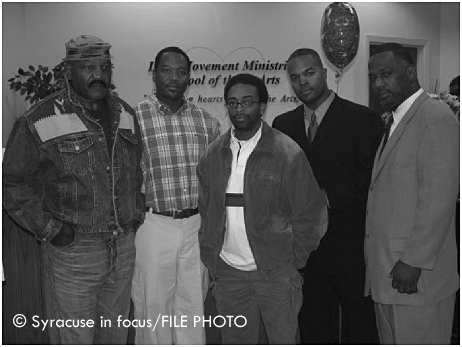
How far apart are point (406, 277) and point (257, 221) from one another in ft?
2.37

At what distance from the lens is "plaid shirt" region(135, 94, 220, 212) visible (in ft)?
9.76

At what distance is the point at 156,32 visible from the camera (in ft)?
23.6

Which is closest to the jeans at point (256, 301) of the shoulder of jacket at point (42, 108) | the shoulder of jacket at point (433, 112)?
the shoulder of jacket at point (433, 112)

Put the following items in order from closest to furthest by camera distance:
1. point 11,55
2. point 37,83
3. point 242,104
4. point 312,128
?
point 242,104, point 312,128, point 37,83, point 11,55

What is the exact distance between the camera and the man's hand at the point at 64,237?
248 cm

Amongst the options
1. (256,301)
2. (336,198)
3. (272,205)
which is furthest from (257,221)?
(336,198)

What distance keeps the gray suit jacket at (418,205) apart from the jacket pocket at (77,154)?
4.38 ft

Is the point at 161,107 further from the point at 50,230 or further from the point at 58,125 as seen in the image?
the point at 50,230

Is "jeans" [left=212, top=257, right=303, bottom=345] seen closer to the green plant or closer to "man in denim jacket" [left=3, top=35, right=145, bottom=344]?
"man in denim jacket" [left=3, top=35, right=145, bottom=344]

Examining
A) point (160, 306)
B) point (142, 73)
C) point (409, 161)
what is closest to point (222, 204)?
point (160, 306)

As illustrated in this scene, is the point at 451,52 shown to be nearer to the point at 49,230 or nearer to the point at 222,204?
the point at 222,204

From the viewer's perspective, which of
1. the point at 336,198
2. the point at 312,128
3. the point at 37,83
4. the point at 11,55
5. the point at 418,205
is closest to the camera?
the point at 418,205

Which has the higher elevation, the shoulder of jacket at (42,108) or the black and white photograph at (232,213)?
the shoulder of jacket at (42,108)

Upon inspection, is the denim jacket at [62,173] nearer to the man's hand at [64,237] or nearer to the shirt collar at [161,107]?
the man's hand at [64,237]
